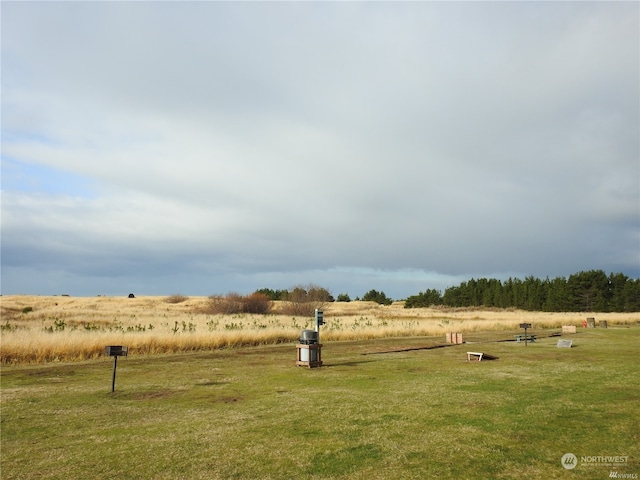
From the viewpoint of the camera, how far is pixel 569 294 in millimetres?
95500

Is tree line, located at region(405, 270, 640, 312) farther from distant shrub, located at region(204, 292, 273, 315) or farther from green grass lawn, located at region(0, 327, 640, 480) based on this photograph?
green grass lawn, located at region(0, 327, 640, 480)

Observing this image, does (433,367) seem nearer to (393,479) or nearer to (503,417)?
(503,417)

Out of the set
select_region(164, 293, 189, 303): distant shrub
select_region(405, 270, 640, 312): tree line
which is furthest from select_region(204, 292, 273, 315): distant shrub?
select_region(405, 270, 640, 312): tree line

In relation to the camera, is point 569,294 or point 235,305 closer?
point 235,305

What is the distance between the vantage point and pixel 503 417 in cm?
969

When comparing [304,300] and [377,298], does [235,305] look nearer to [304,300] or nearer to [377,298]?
[304,300]

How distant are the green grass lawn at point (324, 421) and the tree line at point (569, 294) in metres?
88.6

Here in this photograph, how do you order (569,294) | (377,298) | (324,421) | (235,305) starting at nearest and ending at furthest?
(324,421) < (235,305) < (569,294) < (377,298)

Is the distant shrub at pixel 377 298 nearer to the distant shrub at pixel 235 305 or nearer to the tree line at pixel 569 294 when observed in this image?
the tree line at pixel 569 294

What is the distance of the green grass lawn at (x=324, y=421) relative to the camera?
23.6 feet

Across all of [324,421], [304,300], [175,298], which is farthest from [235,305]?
[324,421]

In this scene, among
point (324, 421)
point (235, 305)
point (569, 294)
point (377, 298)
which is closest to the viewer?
point (324, 421)

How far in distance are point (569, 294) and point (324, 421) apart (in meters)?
101

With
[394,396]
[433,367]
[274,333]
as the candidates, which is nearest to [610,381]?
[433,367]
